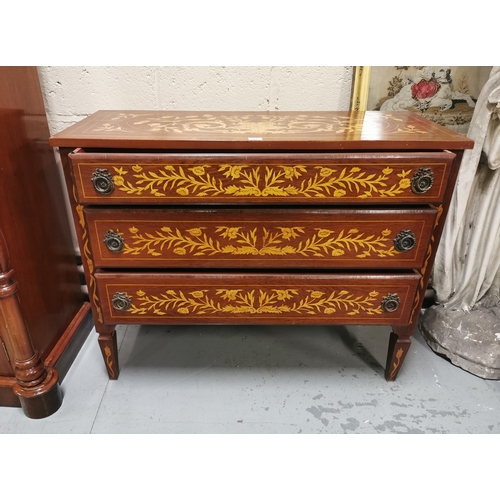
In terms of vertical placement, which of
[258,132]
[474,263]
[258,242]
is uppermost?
[258,132]

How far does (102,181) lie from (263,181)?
465 mm

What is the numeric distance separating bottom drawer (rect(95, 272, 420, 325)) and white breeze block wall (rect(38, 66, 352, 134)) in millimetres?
778

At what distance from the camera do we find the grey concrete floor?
54.1 inches

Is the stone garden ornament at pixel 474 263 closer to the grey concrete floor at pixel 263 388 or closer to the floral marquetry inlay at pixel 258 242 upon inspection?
the grey concrete floor at pixel 263 388

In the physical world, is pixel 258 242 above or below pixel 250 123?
below

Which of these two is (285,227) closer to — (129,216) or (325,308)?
(325,308)

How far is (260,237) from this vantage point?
1227 millimetres

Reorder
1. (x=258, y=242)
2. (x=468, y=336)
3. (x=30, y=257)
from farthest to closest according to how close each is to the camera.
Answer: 1. (x=468, y=336)
2. (x=30, y=257)
3. (x=258, y=242)

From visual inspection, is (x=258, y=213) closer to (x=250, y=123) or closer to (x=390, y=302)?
(x=250, y=123)

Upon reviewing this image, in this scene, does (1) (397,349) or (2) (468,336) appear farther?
(2) (468,336)

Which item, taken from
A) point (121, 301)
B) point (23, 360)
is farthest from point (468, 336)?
point (23, 360)

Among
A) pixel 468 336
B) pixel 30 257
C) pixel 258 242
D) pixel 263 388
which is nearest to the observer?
pixel 258 242

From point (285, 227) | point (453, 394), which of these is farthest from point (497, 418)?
point (285, 227)

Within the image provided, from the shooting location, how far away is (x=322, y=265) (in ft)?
4.18
